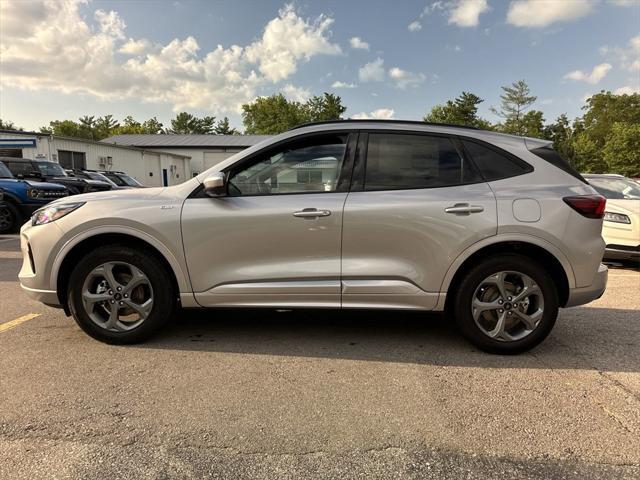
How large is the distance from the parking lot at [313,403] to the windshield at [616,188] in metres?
4.70


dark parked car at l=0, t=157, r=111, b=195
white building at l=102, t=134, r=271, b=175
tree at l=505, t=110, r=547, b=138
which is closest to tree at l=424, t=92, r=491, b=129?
tree at l=505, t=110, r=547, b=138

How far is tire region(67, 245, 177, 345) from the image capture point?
11.7ft

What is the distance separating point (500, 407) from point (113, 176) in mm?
21297

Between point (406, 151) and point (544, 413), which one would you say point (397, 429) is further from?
point (406, 151)

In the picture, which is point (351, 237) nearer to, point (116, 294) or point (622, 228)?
point (116, 294)

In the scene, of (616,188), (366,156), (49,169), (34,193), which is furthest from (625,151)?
(366,156)

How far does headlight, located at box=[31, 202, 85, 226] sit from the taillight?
3.82 m

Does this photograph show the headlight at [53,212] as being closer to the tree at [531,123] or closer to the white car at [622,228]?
the white car at [622,228]

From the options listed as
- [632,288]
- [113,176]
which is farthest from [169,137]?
[632,288]

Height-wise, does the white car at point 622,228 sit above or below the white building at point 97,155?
below

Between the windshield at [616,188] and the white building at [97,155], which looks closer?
the windshield at [616,188]

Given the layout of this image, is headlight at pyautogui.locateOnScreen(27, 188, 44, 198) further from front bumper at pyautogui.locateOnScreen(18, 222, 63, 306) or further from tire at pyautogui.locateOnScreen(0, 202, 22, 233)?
front bumper at pyautogui.locateOnScreen(18, 222, 63, 306)

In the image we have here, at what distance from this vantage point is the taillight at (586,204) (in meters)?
3.41

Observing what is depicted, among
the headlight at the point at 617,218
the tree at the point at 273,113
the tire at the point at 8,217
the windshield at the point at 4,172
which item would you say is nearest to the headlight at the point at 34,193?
the tire at the point at 8,217
